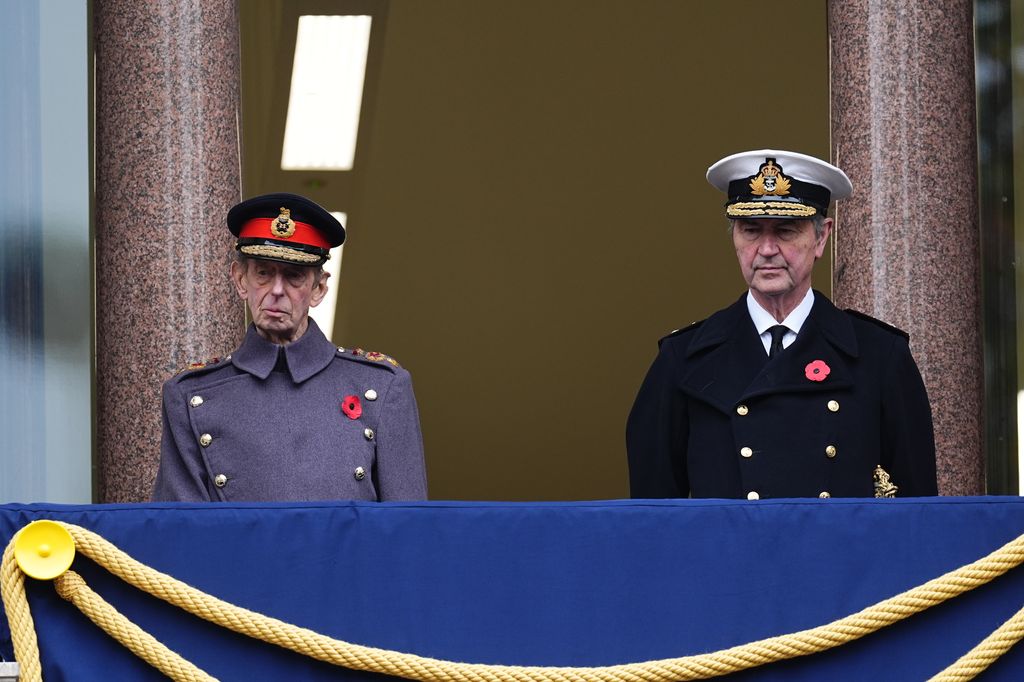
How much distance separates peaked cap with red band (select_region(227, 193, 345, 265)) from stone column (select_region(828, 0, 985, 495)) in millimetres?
2006

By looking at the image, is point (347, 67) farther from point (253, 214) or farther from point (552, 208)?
point (253, 214)

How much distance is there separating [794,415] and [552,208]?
7.70 m

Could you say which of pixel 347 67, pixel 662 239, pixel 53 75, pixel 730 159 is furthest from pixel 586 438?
pixel 730 159

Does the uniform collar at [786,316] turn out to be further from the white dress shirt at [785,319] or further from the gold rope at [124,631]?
the gold rope at [124,631]

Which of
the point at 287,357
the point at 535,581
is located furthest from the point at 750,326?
the point at 535,581

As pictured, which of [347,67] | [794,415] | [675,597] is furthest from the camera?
[347,67]

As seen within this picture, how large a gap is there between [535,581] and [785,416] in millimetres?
1274

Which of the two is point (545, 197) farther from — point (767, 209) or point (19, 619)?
point (19, 619)

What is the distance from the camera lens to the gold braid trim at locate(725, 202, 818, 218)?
4.01m

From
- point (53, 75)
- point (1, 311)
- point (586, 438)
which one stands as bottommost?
point (586, 438)

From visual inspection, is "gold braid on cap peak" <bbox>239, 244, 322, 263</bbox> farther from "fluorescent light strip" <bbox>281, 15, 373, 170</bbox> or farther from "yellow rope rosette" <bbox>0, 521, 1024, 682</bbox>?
"fluorescent light strip" <bbox>281, 15, 373, 170</bbox>

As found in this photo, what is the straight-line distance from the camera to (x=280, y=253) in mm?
4043

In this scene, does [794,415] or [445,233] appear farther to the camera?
[445,233]

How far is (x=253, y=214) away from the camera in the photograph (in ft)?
13.7
